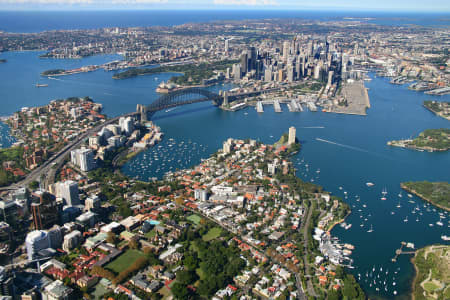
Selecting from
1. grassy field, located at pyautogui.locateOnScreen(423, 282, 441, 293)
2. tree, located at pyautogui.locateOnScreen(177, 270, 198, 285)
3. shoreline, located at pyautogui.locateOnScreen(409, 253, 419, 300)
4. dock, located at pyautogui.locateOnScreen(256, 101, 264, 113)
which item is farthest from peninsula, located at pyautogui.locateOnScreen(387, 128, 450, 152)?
tree, located at pyautogui.locateOnScreen(177, 270, 198, 285)

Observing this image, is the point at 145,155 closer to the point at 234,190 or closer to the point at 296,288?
the point at 234,190

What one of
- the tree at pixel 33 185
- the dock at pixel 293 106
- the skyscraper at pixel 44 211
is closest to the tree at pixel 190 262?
the skyscraper at pixel 44 211

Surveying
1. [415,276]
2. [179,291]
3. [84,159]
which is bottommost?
[415,276]

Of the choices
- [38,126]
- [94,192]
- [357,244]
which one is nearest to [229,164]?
[94,192]

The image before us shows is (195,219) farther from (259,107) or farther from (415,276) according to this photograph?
(259,107)

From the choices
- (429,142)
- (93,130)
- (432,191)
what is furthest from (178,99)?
(432,191)

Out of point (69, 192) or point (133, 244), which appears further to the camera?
point (69, 192)

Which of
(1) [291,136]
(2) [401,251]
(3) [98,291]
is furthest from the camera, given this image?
(1) [291,136]

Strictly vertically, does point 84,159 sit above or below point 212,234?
above

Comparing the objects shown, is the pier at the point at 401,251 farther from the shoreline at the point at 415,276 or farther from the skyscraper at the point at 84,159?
the skyscraper at the point at 84,159
